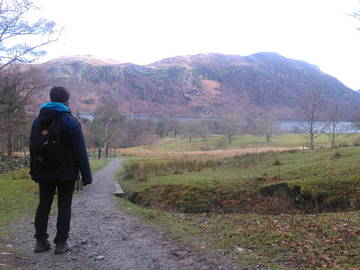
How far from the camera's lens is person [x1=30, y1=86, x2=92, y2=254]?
4.49 meters

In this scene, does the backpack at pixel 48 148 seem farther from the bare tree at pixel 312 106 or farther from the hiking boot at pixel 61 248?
the bare tree at pixel 312 106

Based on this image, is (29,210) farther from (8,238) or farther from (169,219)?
(169,219)

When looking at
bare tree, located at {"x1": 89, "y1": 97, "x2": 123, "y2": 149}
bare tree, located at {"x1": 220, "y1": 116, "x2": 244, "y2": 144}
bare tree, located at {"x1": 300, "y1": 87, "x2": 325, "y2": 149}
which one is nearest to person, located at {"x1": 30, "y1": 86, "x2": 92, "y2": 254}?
bare tree, located at {"x1": 300, "y1": 87, "x2": 325, "y2": 149}

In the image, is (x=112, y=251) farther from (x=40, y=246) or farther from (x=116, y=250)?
(x=40, y=246)

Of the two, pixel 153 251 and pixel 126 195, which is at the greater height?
pixel 153 251

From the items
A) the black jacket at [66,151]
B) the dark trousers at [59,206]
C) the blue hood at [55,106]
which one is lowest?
the dark trousers at [59,206]

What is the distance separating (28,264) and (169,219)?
12.5ft

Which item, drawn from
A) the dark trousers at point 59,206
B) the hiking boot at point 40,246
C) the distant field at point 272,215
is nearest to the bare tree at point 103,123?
the distant field at point 272,215

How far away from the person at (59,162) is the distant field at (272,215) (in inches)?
92.7

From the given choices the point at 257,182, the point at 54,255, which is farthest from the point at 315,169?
the point at 54,255

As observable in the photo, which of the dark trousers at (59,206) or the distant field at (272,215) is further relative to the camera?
the dark trousers at (59,206)

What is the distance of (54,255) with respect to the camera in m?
4.70

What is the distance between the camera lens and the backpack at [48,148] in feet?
14.6

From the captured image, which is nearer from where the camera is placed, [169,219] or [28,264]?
[28,264]
